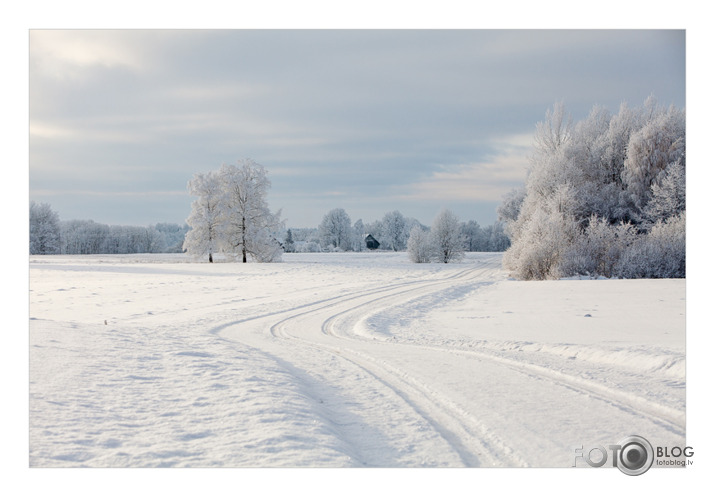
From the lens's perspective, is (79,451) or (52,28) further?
(52,28)

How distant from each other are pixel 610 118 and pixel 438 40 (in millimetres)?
27733

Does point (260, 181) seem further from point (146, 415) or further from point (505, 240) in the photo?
point (505, 240)

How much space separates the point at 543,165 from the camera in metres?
29.3

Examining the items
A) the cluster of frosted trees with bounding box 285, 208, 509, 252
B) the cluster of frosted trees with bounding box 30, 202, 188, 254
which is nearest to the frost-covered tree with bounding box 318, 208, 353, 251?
the cluster of frosted trees with bounding box 285, 208, 509, 252

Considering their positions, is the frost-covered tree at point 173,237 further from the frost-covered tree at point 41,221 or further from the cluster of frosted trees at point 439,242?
the cluster of frosted trees at point 439,242

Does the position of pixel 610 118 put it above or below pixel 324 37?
above

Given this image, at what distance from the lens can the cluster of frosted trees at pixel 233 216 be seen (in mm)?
40438

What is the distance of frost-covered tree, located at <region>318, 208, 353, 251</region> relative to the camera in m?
85.9

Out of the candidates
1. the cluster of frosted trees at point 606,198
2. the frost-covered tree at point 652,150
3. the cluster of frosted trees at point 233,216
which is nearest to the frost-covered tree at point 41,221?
the cluster of frosted trees at point 233,216

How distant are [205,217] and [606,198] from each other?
1139 inches

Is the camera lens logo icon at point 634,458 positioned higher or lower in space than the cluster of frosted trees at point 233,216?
lower

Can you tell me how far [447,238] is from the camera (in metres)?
50.8

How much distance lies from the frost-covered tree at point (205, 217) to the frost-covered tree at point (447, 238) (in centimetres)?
2120
